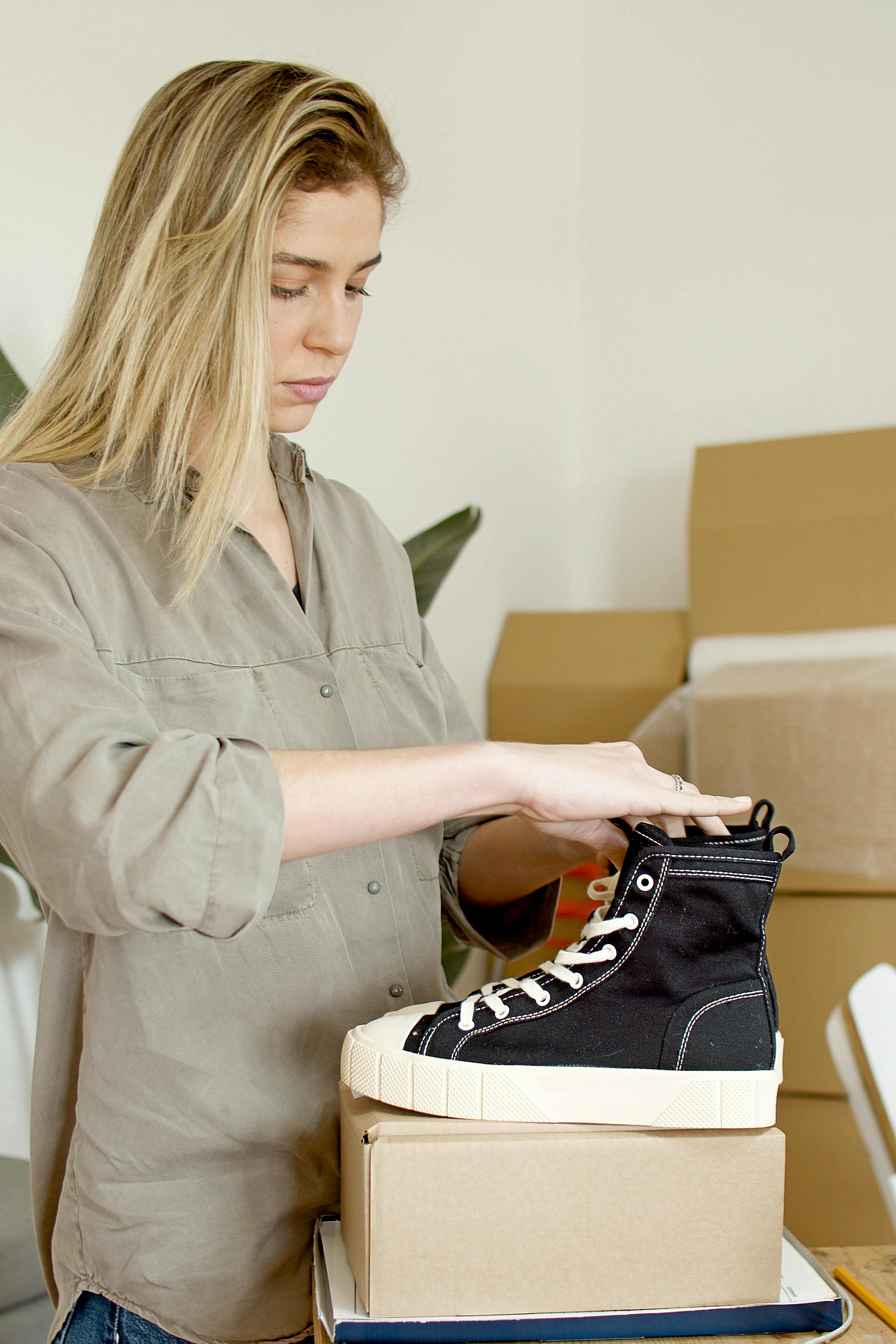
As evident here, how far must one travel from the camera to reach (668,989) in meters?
0.67

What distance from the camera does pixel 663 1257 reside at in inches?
24.6

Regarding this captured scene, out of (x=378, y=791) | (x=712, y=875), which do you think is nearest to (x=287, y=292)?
(x=378, y=791)

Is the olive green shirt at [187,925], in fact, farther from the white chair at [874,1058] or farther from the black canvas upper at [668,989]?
the white chair at [874,1058]

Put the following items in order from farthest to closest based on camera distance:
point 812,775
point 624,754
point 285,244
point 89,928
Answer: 1. point 812,775
2. point 285,244
3. point 624,754
4. point 89,928

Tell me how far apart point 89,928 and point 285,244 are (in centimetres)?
53

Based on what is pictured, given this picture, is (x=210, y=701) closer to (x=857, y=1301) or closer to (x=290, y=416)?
(x=290, y=416)

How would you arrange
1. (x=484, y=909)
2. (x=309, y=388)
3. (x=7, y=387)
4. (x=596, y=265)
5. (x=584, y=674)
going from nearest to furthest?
(x=309, y=388), (x=484, y=909), (x=7, y=387), (x=584, y=674), (x=596, y=265)

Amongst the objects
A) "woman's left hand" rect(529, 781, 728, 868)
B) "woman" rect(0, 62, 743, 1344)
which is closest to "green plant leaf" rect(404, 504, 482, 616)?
"woman" rect(0, 62, 743, 1344)

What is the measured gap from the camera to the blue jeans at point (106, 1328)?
0.72 m

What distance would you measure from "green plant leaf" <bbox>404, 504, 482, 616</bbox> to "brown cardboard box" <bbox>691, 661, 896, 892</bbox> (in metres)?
0.46

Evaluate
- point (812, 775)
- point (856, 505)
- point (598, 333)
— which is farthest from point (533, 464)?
→ point (812, 775)

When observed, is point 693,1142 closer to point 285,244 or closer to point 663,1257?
point 663,1257

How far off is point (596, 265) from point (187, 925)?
2.05 meters

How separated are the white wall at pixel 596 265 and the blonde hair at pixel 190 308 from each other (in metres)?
0.93
